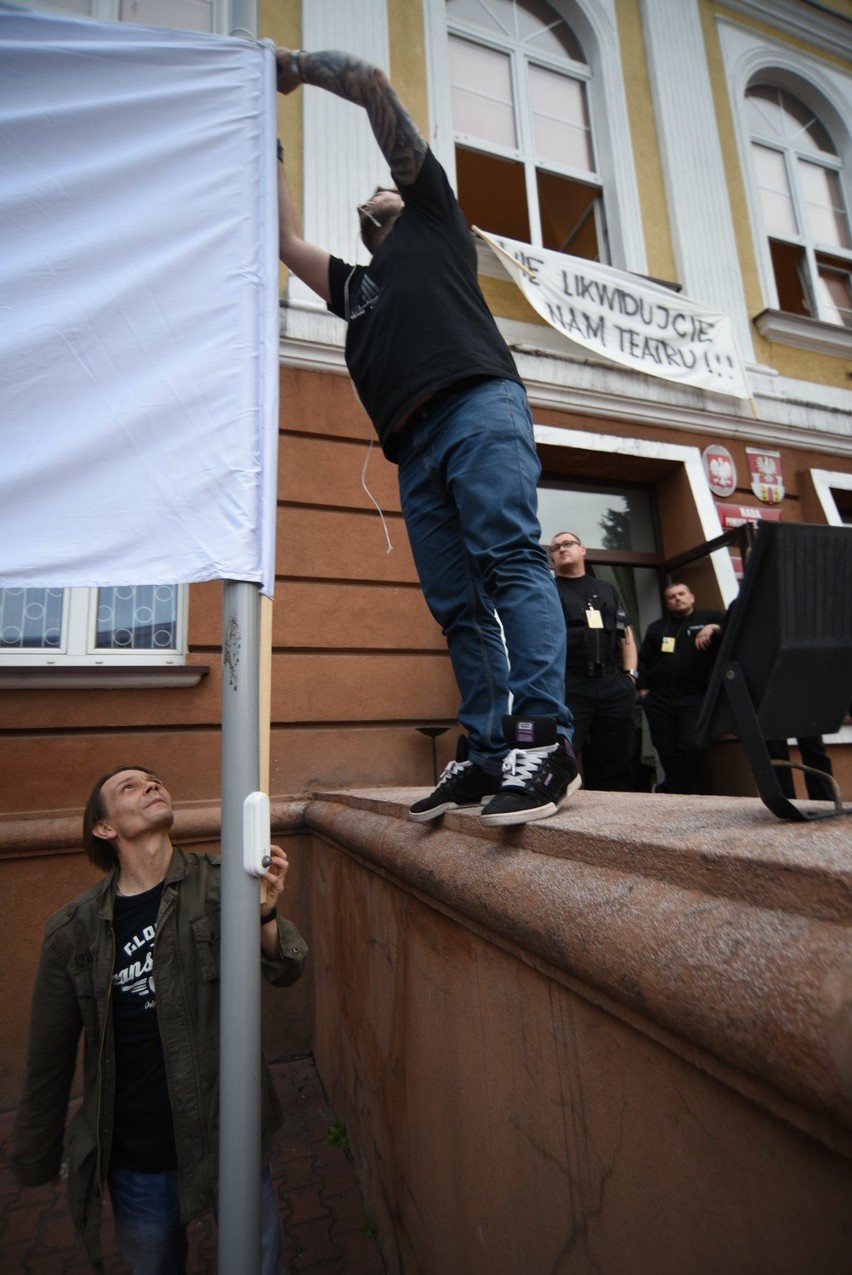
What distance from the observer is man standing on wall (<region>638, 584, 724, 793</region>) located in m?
4.73

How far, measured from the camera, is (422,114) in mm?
5805

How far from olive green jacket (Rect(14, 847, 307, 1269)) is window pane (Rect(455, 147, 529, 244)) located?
6.31m

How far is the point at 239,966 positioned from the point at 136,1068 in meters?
1.11

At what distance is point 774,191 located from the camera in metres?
7.52

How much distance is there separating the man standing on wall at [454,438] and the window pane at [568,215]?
5.39 m

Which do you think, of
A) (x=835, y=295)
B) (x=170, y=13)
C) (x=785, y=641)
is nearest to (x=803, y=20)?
(x=835, y=295)

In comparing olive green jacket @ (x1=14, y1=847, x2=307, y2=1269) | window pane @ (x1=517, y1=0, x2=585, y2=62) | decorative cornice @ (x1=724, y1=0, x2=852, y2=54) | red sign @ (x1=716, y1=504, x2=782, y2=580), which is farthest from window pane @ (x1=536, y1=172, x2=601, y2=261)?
olive green jacket @ (x1=14, y1=847, x2=307, y2=1269)

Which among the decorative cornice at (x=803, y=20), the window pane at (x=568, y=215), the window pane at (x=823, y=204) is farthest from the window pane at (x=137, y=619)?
the decorative cornice at (x=803, y=20)

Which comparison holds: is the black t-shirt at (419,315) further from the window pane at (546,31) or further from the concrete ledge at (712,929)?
the window pane at (546,31)

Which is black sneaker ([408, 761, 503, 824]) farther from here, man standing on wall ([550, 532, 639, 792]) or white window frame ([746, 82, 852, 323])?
white window frame ([746, 82, 852, 323])

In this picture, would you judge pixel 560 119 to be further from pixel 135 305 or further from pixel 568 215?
pixel 135 305

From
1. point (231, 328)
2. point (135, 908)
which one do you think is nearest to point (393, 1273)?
point (135, 908)

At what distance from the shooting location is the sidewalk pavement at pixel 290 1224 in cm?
251

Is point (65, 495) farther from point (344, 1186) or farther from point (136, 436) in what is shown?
point (344, 1186)
